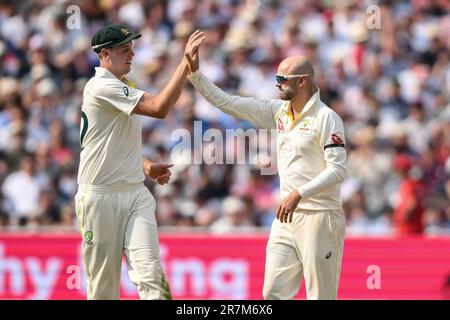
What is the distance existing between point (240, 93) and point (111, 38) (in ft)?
23.0

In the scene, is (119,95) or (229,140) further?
(229,140)

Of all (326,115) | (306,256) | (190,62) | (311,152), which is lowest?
(306,256)

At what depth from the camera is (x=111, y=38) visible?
8.74 meters

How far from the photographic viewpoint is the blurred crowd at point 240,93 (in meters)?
14.5

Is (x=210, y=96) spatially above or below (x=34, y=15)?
below

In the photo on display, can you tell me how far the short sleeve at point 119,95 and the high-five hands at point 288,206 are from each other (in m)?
1.32

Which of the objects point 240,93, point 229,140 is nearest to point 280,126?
point 229,140

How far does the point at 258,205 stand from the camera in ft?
Answer: 47.3

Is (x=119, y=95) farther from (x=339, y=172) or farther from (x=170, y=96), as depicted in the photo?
(x=339, y=172)

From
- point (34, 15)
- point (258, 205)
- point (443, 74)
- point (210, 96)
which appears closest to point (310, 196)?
point (210, 96)

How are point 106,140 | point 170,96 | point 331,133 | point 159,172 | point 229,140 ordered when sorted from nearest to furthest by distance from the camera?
point 170,96
point 106,140
point 331,133
point 159,172
point 229,140

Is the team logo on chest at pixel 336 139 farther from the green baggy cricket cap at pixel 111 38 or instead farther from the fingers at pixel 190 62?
the green baggy cricket cap at pixel 111 38
